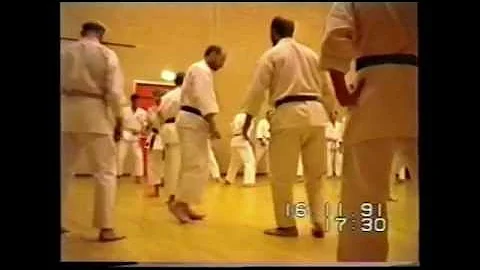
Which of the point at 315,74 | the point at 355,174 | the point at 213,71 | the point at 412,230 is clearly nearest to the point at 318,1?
the point at 315,74

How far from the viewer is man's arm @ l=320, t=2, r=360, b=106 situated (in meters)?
2.43

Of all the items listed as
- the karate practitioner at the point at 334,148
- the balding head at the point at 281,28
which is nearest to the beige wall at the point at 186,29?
the balding head at the point at 281,28

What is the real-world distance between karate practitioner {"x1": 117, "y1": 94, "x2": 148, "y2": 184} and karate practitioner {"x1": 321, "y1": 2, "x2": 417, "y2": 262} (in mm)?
606

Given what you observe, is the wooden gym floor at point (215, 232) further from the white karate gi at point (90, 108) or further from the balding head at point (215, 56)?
the balding head at point (215, 56)

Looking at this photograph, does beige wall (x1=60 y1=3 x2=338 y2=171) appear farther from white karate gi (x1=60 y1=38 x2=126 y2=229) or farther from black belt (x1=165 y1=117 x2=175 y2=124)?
black belt (x1=165 y1=117 x2=175 y2=124)

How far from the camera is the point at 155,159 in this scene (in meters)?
2.50

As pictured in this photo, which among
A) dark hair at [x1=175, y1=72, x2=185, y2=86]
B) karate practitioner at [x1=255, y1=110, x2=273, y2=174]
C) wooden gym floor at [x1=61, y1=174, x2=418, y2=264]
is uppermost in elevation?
dark hair at [x1=175, y1=72, x2=185, y2=86]

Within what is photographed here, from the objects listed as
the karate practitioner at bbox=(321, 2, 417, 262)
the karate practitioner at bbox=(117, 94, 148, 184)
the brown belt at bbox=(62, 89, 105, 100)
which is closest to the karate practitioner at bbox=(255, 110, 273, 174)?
the karate practitioner at bbox=(321, 2, 417, 262)
